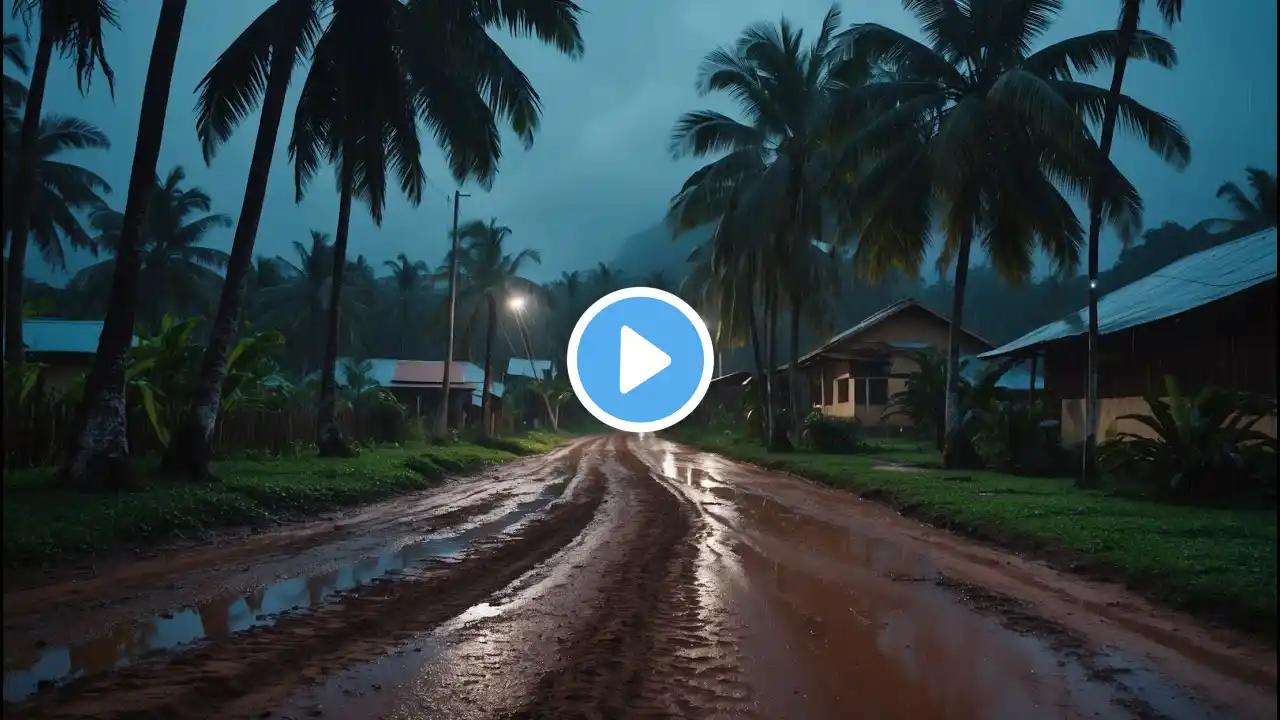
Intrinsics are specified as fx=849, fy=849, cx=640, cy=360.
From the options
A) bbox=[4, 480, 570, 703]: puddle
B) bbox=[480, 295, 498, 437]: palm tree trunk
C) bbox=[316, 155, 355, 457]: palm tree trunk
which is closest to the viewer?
bbox=[4, 480, 570, 703]: puddle

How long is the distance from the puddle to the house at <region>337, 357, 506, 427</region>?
112 ft

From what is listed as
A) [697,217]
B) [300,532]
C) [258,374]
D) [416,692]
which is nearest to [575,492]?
[300,532]

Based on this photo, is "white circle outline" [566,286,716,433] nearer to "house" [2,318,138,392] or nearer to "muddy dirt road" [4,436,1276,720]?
"muddy dirt road" [4,436,1276,720]

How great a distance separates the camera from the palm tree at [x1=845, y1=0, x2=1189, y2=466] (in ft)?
47.7

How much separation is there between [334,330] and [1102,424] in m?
16.1

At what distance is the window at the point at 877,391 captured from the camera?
33.3 m

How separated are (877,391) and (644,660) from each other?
30364 millimetres

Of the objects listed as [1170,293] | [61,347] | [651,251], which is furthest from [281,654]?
[651,251]

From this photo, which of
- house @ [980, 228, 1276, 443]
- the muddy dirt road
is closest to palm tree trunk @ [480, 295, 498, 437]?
house @ [980, 228, 1276, 443]

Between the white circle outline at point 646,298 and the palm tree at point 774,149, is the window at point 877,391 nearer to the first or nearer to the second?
the palm tree at point 774,149

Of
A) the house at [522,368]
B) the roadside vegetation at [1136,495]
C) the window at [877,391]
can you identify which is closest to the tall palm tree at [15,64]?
the roadside vegetation at [1136,495]

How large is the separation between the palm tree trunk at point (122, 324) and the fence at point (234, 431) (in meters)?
2.53

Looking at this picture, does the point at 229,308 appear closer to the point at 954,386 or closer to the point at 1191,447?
the point at 1191,447

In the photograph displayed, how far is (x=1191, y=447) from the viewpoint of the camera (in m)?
9.79
